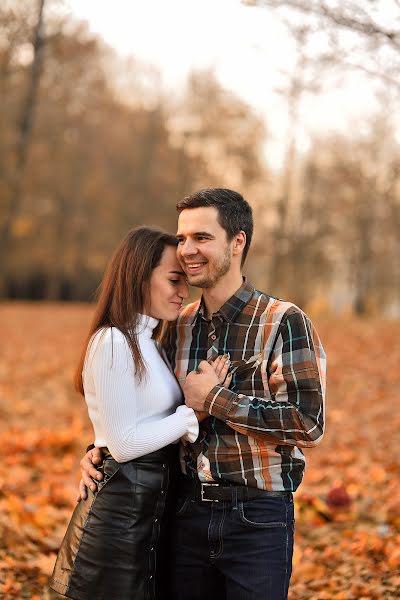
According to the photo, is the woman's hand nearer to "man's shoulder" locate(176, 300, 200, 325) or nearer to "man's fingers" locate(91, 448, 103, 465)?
"man's shoulder" locate(176, 300, 200, 325)

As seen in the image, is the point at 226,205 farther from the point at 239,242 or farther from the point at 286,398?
the point at 286,398

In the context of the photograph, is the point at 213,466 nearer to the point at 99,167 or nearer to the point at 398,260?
the point at 99,167

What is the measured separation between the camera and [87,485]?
10.4 feet

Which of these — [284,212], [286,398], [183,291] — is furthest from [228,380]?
[284,212]

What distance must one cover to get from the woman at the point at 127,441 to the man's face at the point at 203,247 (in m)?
0.16

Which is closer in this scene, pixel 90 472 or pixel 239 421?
pixel 239 421

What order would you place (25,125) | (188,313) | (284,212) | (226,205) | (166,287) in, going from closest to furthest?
(226,205) → (166,287) → (188,313) → (25,125) → (284,212)

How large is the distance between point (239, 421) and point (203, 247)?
0.78 m

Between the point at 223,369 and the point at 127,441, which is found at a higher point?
the point at 223,369

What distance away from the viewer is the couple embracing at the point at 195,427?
3.01 meters

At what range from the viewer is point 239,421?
298cm

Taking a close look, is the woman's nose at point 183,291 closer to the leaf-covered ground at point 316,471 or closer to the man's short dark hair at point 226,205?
the man's short dark hair at point 226,205

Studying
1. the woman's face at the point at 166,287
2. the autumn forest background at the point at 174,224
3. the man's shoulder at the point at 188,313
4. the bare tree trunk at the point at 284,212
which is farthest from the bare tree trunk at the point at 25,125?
the woman's face at the point at 166,287

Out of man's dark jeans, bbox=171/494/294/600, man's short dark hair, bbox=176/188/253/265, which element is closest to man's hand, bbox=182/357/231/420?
man's dark jeans, bbox=171/494/294/600
